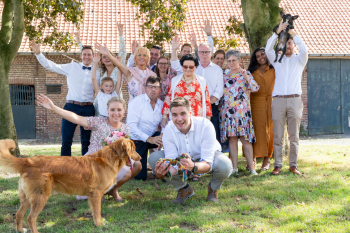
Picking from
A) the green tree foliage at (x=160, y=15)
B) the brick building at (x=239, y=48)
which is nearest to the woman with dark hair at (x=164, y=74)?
the green tree foliage at (x=160, y=15)

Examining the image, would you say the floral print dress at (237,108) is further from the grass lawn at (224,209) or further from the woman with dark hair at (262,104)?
the grass lawn at (224,209)

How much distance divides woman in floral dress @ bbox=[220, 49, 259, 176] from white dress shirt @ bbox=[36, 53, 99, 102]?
2629 mm

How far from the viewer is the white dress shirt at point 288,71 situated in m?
5.95

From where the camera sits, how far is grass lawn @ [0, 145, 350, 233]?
3.63 metres

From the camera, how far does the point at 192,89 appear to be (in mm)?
5488

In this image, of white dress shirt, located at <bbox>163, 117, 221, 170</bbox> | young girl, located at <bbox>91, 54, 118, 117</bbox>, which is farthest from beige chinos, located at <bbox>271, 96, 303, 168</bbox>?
young girl, located at <bbox>91, 54, 118, 117</bbox>

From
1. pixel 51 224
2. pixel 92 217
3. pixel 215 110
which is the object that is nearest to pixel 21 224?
pixel 51 224

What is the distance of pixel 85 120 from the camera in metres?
4.66

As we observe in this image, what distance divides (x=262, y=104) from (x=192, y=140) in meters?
2.44

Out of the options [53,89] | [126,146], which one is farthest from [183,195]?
[53,89]

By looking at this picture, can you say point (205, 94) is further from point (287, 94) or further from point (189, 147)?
point (287, 94)

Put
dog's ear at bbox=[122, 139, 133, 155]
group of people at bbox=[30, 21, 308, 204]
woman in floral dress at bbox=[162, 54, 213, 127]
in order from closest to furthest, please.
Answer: dog's ear at bbox=[122, 139, 133, 155], woman in floral dress at bbox=[162, 54, 213, 127], group of people at bbox=[30, 21, 308, 204]

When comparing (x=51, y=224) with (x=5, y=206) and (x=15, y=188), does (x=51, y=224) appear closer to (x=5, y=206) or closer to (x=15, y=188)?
(x=5, y=206)

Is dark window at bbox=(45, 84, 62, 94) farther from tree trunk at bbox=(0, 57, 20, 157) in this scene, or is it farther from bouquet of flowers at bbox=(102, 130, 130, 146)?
bouquet of flowers at bbox=(102, 130, 130, 146)
